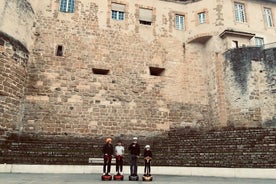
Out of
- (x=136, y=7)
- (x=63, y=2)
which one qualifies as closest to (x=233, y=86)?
(x=136, y=7)

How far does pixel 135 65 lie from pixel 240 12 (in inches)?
339

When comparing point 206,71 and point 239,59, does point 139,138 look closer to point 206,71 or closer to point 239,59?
point 206,71

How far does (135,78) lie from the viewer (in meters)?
15.0

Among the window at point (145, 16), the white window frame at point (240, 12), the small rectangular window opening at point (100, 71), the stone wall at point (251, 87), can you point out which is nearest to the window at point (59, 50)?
the small rectangular window opening at point (100, 71)

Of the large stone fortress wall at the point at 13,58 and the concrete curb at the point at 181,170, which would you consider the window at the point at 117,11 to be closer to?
the large stone fortress wall at the point at 13,58

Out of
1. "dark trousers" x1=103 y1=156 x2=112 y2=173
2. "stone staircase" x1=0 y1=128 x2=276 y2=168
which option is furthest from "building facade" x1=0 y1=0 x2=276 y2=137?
"dark trousers" x1=103 y1=156 x2=112 y2=173

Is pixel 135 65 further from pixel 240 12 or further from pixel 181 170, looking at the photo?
pixel 240 12

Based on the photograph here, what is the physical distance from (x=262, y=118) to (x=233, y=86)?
249cm

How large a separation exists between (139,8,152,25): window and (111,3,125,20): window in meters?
1.25

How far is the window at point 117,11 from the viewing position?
1576 cm

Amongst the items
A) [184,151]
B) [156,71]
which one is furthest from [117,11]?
[184,151]

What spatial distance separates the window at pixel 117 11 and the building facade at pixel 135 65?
67mm

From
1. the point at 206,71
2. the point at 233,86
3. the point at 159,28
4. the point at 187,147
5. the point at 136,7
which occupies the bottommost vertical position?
the point at 187,147

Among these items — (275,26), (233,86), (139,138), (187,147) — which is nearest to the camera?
(187,147)
